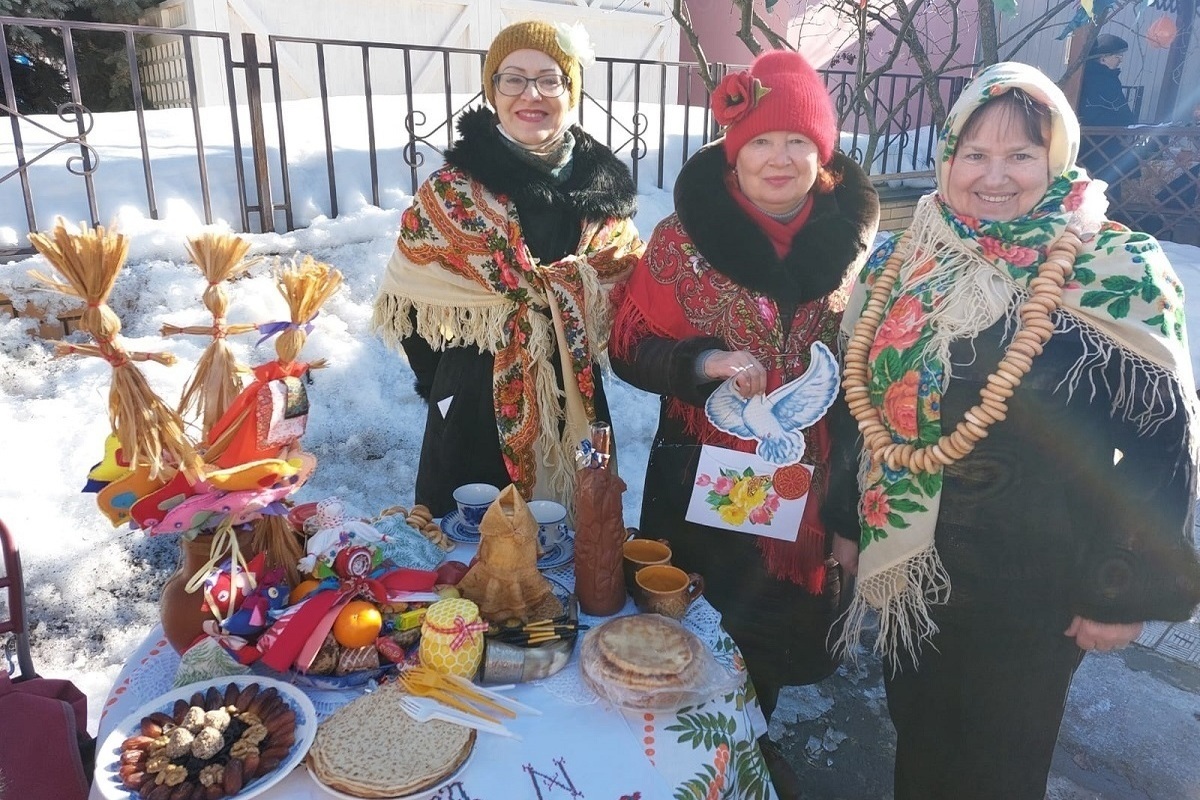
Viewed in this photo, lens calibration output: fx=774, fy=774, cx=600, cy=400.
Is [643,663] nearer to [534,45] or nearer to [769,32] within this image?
[534,45]

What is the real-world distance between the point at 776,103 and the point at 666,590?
111 centimetres

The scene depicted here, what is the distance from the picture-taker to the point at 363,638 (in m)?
1.36

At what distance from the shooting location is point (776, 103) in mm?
Result: 1754

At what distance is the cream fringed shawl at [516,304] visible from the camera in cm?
220

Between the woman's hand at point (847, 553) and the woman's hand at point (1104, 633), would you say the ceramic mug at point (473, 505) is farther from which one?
the woman's hand at point (1104, 633)

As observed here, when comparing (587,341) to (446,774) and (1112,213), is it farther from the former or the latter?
(1112,213)

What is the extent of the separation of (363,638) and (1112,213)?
8.82 meters

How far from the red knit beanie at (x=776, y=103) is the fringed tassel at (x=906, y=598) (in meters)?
0.97

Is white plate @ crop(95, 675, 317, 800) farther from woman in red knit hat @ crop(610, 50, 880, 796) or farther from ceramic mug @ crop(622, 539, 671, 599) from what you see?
woman in red knit hat @ crop(610, 50, 880, 796)

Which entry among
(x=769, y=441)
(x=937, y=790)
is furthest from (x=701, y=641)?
(x=937, y=790)

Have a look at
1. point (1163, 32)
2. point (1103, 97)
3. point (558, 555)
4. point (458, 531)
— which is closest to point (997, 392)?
point (558, 555)

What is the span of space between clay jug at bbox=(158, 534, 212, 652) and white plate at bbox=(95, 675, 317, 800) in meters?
0.13

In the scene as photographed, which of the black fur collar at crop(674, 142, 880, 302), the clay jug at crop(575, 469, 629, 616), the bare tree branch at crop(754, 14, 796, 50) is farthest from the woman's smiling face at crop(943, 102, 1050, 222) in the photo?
the bare tree branch at crop(754, 14, 796, 50)

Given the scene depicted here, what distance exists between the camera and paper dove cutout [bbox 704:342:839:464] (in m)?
1.69
